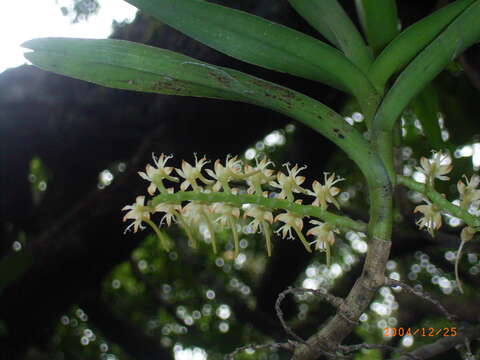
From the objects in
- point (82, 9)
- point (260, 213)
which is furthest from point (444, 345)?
point (82, 9)

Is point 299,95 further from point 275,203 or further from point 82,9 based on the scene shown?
point 82,9

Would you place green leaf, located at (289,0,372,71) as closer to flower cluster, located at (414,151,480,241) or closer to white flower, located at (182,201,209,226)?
flower cluster, located at (414,151,480,241)

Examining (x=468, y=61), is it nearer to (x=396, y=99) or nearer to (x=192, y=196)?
(x=396, y=99)

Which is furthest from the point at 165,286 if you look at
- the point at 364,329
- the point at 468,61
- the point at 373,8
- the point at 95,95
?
the point at 373,8

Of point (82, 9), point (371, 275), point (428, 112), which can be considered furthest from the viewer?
point (82, 9)

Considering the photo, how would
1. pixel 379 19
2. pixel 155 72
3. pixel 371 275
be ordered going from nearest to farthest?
pixel 371 275, pixel 155 72, pixel 379 19

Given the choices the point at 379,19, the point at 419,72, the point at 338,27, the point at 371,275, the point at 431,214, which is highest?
the point at 379,19
